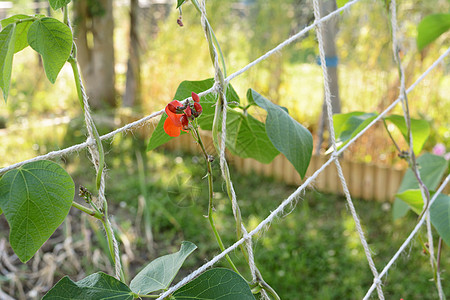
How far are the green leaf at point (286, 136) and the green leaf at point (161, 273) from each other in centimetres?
16

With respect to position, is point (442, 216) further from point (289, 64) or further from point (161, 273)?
point (289, 64)

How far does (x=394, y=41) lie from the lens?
2.30ft

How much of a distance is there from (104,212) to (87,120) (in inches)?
3.8

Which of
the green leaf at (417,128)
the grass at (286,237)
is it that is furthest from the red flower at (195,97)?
the grass at (286,237)

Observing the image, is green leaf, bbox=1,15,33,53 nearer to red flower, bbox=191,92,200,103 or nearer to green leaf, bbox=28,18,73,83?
green leaf, bbox=28,18,73,83

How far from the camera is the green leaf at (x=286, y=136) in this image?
540 millimetres

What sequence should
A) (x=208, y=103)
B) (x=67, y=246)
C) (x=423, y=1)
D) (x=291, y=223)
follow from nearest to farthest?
(x=208, y=103)
(x=67, y=246)
(x=291, y=223)
(x=423, y=1)

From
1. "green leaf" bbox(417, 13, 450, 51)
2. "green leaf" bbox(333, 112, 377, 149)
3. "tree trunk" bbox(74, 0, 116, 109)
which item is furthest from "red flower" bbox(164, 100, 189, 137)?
"tree trunk" bbox(74, 0, 116, 109)

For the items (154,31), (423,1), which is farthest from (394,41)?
(154,31)

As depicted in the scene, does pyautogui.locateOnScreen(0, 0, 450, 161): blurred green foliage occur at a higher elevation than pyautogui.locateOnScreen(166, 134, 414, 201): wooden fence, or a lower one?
higher

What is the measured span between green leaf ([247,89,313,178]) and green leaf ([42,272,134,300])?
0.23 metres

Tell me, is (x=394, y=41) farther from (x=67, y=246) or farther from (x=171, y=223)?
(x=171, y=223)

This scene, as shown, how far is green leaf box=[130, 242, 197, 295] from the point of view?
467 millimetres

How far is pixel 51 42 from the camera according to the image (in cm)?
44
